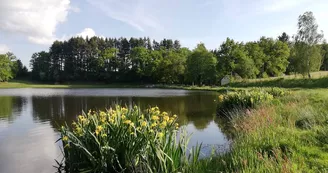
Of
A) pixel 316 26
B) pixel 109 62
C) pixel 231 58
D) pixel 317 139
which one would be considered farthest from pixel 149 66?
pixel 317 139

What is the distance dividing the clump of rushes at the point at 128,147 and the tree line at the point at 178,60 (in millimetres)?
45925

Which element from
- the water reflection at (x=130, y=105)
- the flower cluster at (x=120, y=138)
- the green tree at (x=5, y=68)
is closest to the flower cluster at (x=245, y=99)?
the water reflection at (x=130, y=105)

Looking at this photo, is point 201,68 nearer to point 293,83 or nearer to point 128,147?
point 293,83

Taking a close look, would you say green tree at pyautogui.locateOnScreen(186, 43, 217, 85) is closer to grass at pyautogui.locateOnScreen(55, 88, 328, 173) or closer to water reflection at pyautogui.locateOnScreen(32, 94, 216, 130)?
water reflection at pyautogui.locateOnScreen(32, 94, 216, 130)

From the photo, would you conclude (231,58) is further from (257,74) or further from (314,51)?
(314,51)

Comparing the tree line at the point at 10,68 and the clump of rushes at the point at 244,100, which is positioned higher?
the tree line at the point at 10,68

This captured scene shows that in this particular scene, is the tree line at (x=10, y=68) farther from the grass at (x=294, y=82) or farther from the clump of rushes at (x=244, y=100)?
the clump of rushes at (x=244, y=100)

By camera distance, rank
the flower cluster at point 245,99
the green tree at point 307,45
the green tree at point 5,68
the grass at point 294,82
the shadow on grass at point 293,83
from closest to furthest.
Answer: the flower cluster at point 245,99 < the shadow on grass at point 293,83 < the grass at point 294,82 < the green tree at point 307,45 < the green tree at point 5,68

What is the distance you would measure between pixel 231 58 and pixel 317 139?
60.9 m

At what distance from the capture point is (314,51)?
4506cm

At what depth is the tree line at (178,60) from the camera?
47250mm

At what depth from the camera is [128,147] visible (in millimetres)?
5855

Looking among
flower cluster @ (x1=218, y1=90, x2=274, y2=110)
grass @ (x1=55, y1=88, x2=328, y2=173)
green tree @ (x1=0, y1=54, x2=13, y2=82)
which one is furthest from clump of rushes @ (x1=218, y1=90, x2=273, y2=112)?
green tree @ (x1=0, y1=54, x2=13, y2=82)

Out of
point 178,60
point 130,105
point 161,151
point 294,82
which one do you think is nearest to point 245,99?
point 130,105
